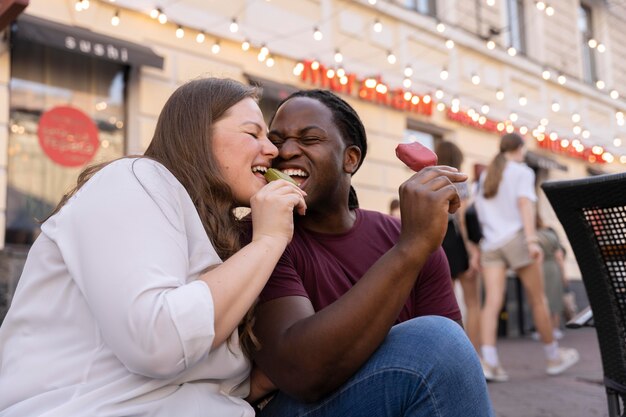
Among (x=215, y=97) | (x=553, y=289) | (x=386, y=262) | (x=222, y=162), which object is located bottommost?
(x=553, y=289)

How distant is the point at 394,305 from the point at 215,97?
71cm

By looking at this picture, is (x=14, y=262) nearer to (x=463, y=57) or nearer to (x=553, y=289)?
(x=553, y=289)

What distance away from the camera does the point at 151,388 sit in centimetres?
141

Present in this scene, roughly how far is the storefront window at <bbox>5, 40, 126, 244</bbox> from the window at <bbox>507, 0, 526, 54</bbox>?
28.9ft

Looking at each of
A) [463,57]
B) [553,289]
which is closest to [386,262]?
[553,289]

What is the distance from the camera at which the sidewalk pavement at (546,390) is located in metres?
3.90

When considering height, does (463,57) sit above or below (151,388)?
above

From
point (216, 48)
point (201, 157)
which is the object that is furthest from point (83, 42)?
point (201, 157)

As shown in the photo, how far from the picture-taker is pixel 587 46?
1562 centimetres

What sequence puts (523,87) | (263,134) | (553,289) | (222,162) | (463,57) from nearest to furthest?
(222,162), (263,134), (553,289), (463,57), (523,87)

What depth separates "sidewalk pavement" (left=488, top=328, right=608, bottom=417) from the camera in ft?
12.8

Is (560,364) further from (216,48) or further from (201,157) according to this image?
(216,48)

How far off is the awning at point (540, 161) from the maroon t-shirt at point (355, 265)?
34.7 ft

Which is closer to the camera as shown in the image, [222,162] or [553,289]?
[222,162]
